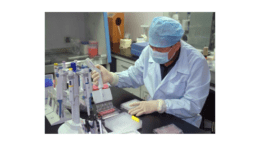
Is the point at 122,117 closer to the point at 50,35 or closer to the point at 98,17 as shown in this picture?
the point at 98,17

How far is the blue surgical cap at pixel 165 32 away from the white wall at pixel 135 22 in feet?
6.42

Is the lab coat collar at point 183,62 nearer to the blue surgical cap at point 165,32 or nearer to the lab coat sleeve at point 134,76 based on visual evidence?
the blue surgical cap at point 165,32

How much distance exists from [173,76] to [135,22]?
89.3 inches

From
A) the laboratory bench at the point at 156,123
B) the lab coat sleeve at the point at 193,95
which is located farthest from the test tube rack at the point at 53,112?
the lab coat sleeve at the point at 193,95

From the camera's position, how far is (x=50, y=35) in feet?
10.4

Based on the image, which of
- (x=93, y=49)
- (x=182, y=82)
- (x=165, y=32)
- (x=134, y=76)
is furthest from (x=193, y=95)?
(x=93, y=49)

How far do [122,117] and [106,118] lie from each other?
0.11 m

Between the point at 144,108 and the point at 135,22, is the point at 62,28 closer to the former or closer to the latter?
the point at 135,22

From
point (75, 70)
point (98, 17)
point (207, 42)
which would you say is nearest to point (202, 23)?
point (207, 42)

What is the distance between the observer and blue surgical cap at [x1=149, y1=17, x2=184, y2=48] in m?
1.51

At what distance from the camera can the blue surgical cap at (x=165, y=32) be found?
1.51 m

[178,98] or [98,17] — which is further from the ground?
[98,17]

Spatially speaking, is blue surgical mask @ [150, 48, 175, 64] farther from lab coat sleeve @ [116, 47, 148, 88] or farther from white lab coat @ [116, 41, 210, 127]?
lab coat sleeve @ [116, 47, 148, 88]

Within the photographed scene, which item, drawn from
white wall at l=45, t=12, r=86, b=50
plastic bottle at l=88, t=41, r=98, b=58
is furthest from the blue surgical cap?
white wall at l=45, t=12, r=86, b=50
